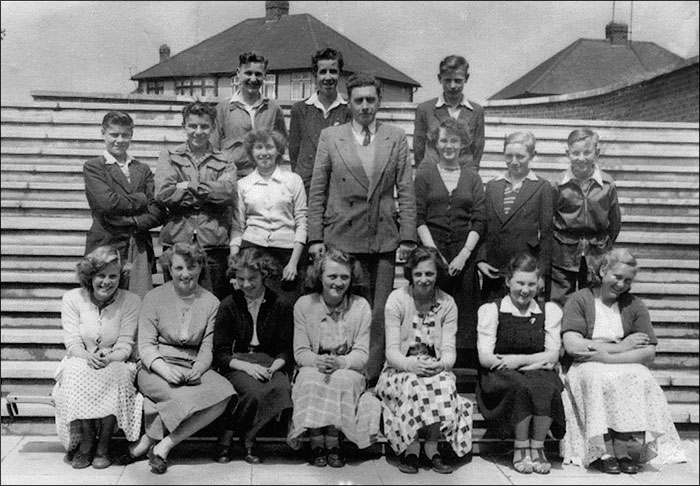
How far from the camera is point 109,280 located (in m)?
3.82

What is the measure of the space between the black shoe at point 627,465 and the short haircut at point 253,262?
2111 mm

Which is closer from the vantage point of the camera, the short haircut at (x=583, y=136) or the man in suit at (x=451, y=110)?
the short haircut at (x=583, y=136)

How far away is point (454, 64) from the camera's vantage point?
4750 millimetres

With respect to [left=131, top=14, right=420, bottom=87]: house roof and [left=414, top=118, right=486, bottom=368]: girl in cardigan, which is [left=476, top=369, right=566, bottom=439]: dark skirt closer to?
[left=414, top=118, right=486, bottom=368]: girl in cardigan

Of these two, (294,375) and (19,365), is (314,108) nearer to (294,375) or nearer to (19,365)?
(294,375)

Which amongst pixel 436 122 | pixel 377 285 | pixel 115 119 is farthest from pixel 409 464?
pixel 115 119

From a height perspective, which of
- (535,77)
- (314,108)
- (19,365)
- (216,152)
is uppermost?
(535,77)

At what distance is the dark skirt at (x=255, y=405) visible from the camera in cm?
372

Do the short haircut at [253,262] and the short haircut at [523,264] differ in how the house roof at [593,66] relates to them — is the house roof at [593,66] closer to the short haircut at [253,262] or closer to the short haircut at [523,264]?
the short haircut at [523,264]

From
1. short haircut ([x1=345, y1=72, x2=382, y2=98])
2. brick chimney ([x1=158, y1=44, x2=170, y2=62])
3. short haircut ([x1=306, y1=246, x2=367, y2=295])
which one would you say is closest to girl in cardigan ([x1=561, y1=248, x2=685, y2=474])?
short haircut ([x1=306, y1=246, x2=367, y2=295])

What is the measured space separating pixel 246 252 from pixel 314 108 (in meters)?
1.22

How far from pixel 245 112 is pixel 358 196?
3.72 ft

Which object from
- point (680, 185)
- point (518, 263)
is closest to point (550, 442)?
point (518, 263)

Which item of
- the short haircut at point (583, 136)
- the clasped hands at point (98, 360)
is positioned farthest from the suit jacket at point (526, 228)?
the clasped hands at point (98, 360)
